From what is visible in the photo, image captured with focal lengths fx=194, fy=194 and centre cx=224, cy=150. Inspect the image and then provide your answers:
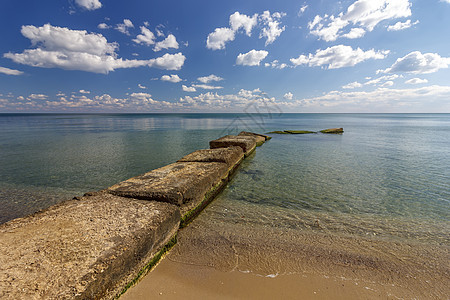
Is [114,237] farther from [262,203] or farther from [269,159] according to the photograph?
[269,159]

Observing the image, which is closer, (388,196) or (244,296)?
(244,296)

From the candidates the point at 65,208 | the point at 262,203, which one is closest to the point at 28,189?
the point at 65,208

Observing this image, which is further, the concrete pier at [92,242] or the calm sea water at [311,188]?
the calm sea water at [311,188]

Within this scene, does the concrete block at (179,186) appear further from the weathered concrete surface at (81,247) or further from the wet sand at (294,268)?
the wet sand at (294,268)

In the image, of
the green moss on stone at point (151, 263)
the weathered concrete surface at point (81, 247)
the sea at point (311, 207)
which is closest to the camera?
the weathered concrete surface at point (81, 247)

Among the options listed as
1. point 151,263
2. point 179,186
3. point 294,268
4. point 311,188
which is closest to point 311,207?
point 311,188

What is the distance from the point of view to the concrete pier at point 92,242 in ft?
5.34

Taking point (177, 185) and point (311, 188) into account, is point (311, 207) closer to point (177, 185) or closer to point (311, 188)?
point (311, 188)

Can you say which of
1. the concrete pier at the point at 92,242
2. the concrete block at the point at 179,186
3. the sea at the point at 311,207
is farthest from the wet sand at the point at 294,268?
the concrete block at the point at 179,186

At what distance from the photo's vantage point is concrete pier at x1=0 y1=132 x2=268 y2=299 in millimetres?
1629

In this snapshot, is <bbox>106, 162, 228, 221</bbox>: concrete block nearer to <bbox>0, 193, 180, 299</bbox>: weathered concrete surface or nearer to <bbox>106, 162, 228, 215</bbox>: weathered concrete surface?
<bbox>106, 162, 228, 215</bbox>: weathered concrete surface

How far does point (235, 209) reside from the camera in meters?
4.62

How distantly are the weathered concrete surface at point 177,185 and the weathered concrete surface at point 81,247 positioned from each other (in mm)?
353

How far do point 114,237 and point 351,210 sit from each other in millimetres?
4788
